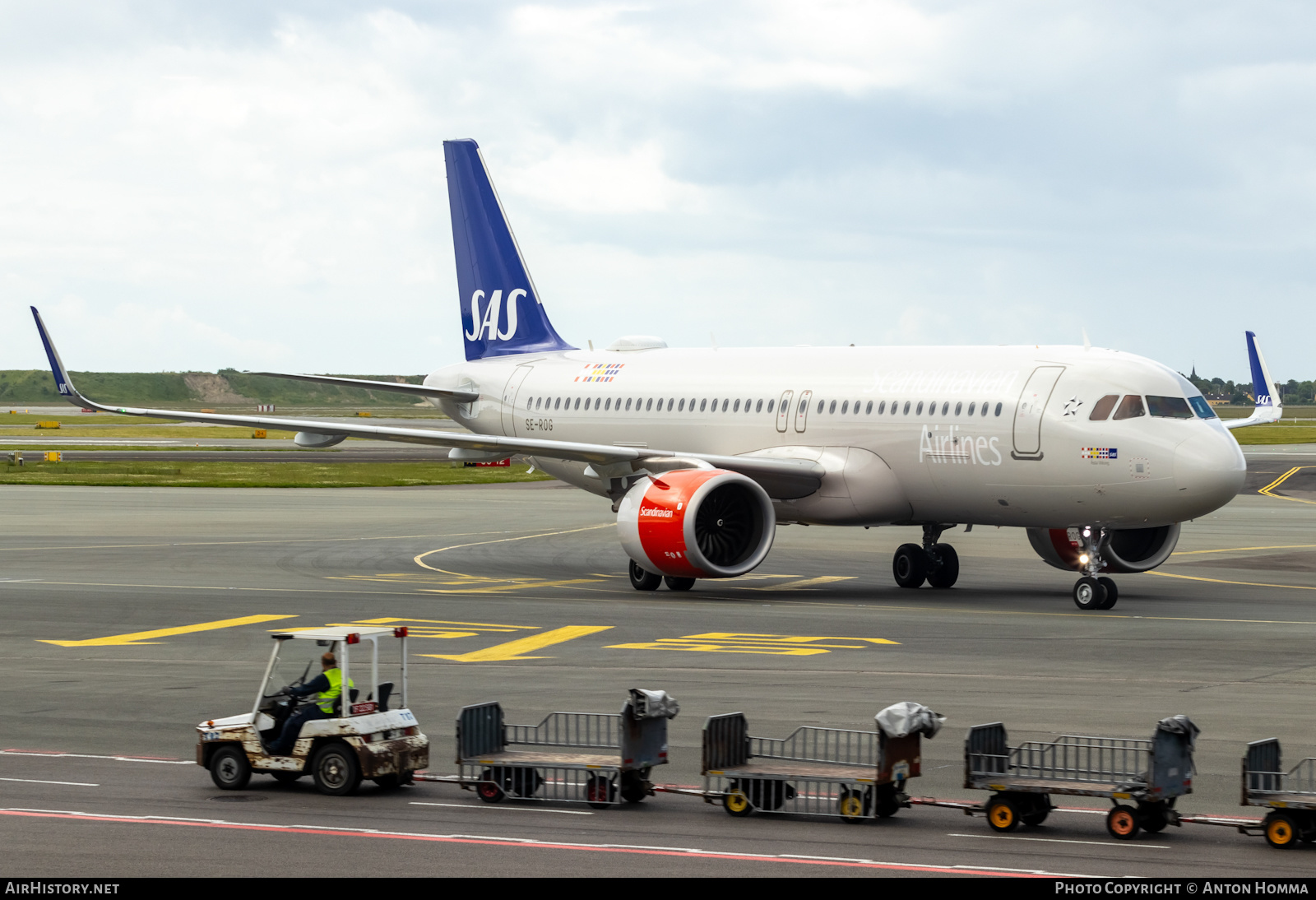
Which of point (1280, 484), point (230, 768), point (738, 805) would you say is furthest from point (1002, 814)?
point (1280, 484)

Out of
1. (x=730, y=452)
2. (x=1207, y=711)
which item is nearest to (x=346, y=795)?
(x=1207, y=711)

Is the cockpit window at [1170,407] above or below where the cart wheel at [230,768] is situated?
above

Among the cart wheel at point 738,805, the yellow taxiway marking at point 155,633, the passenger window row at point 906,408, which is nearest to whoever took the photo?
the cart wheel at point 738,805

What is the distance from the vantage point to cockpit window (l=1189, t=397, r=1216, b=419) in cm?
3145

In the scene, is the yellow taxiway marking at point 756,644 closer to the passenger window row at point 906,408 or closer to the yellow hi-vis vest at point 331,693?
the passenger window row at point 906,408

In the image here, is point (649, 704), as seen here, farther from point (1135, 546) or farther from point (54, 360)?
point (54, 360)

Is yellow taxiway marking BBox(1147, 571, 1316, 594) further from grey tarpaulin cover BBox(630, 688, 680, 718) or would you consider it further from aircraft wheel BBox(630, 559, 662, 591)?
grey tarpaulin cover BBox(630, 688, 680, 718)

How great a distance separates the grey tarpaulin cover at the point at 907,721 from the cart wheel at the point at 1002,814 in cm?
85

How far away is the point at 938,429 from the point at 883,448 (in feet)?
4.92

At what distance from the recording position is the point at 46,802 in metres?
15.3

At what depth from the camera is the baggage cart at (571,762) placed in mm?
15281

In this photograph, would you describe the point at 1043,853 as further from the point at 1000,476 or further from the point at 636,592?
the point at 636,592

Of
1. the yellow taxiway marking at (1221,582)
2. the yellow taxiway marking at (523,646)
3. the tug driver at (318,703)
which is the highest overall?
the yellow taxiway marking at (1221,582)

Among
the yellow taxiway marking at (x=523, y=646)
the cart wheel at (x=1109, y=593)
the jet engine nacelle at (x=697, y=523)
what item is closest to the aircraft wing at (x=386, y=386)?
the jet engine nacelle at (x=697, y=523)
